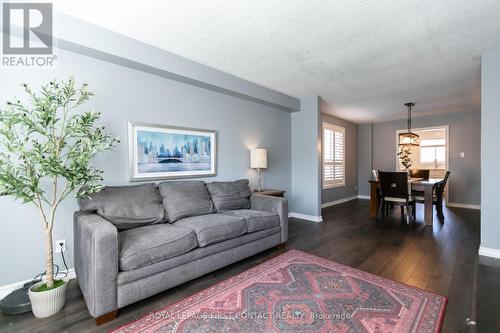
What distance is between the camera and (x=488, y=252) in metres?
2.79

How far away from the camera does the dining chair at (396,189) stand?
429cm

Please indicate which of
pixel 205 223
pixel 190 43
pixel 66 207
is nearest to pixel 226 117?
pixel 190 43

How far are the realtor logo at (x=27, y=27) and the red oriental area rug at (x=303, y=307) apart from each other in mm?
2477

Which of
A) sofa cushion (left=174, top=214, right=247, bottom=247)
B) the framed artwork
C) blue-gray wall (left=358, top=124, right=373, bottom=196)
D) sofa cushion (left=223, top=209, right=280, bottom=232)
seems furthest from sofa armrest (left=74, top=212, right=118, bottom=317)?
blue-gray wall (left=358, top=124, right=373, bottom=196)

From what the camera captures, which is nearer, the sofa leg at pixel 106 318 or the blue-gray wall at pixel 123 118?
the sofa leg at pixel 106 318

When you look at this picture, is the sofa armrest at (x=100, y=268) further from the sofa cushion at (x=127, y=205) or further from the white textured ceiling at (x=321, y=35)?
the white textured ceiling at (x=321, y=35)

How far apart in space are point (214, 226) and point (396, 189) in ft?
12.3

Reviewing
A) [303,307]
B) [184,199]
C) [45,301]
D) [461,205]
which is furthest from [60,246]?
[461,205]

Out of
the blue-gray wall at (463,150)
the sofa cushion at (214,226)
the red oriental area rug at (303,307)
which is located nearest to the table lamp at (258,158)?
the sofa cushion at (214,226)

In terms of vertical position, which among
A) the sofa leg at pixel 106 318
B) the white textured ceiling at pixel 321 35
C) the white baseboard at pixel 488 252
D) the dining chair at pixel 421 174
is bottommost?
the sofa leg at pixel 106 318

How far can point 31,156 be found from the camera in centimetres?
172

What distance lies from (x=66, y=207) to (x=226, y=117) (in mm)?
2332

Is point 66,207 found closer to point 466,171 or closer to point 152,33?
point 152,33

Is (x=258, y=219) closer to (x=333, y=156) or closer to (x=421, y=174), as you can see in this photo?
(x=333, y=156)
